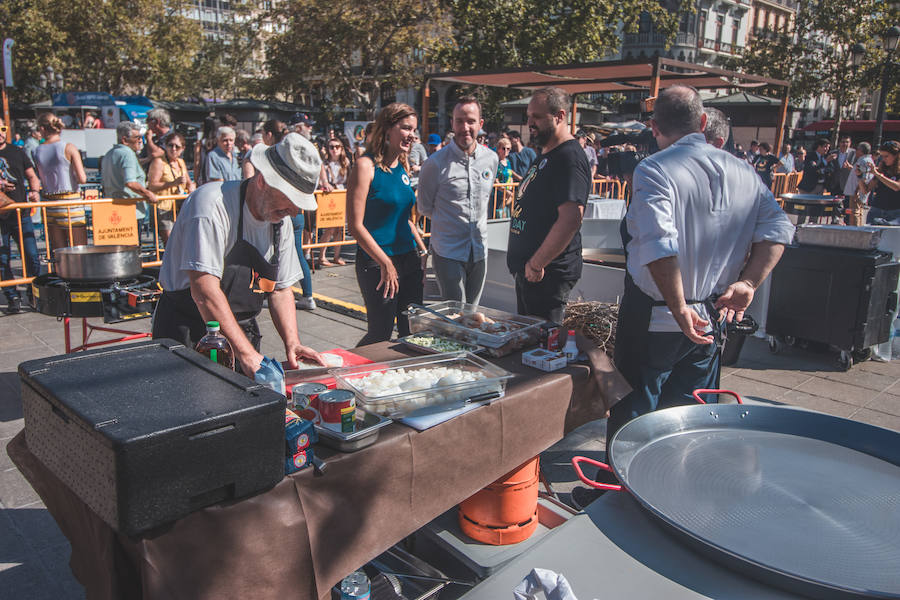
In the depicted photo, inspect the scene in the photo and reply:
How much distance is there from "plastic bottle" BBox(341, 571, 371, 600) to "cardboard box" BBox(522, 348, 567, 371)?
1.12 meters

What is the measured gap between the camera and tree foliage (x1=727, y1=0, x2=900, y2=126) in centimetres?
3650

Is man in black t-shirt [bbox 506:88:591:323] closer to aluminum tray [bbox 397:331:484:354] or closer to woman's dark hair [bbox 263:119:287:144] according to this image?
aluminum tray [bbox 397:331:484:354]

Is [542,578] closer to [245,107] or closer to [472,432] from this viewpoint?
[472,432]

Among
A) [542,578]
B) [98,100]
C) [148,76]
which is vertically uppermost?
[148,76]

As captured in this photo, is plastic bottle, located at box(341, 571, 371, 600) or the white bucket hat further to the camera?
the white bucket hat

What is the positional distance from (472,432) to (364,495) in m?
0.52

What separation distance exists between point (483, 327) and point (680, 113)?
1.35 metres

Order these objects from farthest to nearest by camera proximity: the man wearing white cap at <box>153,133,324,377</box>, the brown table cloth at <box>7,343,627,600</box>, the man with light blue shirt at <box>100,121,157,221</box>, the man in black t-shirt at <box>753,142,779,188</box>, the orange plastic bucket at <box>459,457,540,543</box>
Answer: the man in black t-shirt at <box>753,142,779,188</box>, the man with light blue shirt at <box>100,121,157,221</box>, the orange plastic bucket at <box>459,457,540,543</box>, the man wearing white cap at <box>153,133,324,377</box>, the brown table cloth at <box>7,343,627,600</box>

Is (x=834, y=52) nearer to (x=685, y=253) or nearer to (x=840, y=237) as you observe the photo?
(x=840, y=237)

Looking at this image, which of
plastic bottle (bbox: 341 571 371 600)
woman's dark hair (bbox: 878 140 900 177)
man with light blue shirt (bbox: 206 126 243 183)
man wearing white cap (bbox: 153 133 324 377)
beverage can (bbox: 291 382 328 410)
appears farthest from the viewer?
woman's dark hair (bbox: 878 140 900 177)

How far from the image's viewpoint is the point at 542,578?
3.89ft

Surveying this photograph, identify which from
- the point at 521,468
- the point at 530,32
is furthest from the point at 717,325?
the point at 530,32

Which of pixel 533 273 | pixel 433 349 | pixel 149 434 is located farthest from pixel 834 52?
pixel 149 434

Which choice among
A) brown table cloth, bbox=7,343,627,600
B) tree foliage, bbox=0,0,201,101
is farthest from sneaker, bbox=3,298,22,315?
tree foliage, bbox=0,0,201,101
